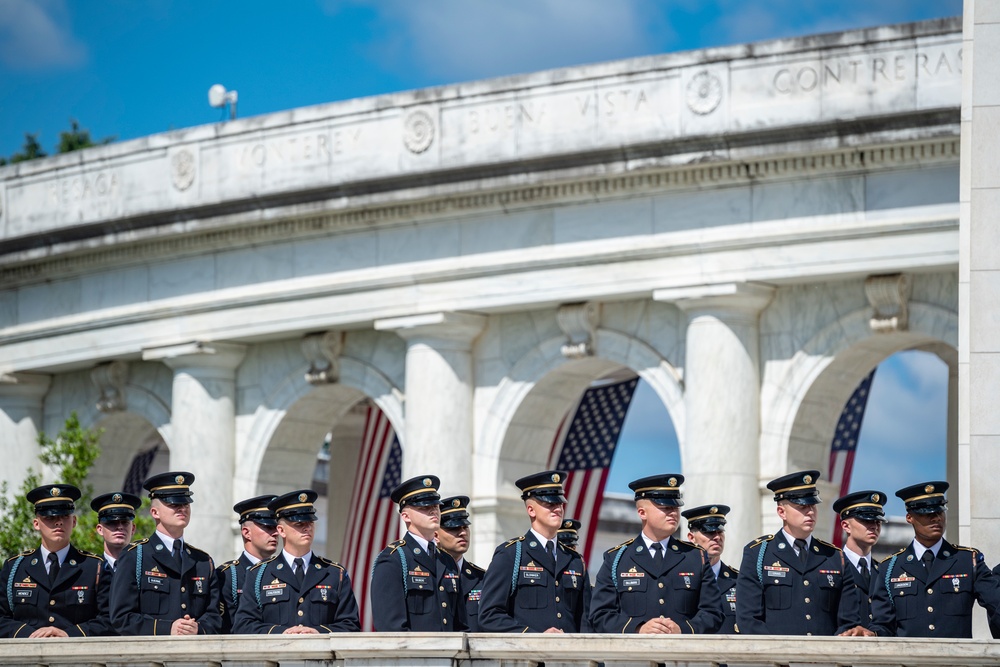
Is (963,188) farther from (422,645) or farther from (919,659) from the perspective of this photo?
(422,645)

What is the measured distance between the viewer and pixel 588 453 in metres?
34.6

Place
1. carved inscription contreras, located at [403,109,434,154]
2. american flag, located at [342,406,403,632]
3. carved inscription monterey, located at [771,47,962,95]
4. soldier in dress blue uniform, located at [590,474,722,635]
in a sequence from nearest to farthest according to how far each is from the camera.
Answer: soldier in dress blue uniform, located at [590,474,722,635] < carved inscription monterey, located at [771,47,962,95] < carved inscription contreras, located at [403,109,434,154] < american flag, located at [342,406,403,632]

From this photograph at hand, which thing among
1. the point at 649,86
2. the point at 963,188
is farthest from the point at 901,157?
the point at 963,188

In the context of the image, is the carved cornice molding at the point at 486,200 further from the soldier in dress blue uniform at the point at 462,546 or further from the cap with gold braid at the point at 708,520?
the soldier in dress blue uniform at the point at 462,546

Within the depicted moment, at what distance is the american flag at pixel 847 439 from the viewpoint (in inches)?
1308

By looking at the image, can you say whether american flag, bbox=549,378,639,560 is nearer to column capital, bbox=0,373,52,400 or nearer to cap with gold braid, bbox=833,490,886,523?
column capital, bbox=0,373,52,400

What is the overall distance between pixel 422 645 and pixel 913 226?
608 inches

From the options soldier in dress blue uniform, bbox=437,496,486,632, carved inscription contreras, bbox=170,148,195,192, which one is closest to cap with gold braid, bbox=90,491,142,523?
soldier in dress blue uniform, bbox=437,496,486,632

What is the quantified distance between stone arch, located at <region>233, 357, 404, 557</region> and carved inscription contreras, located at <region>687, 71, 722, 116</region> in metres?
7.62

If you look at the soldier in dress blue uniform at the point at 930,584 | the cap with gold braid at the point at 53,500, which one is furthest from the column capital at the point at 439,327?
the soldier in dress blue uniform at the point at 930,584

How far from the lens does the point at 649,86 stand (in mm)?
30438

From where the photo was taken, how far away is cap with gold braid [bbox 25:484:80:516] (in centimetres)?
1841

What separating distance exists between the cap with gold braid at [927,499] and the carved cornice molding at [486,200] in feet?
37.8

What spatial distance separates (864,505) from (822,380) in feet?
39.5
